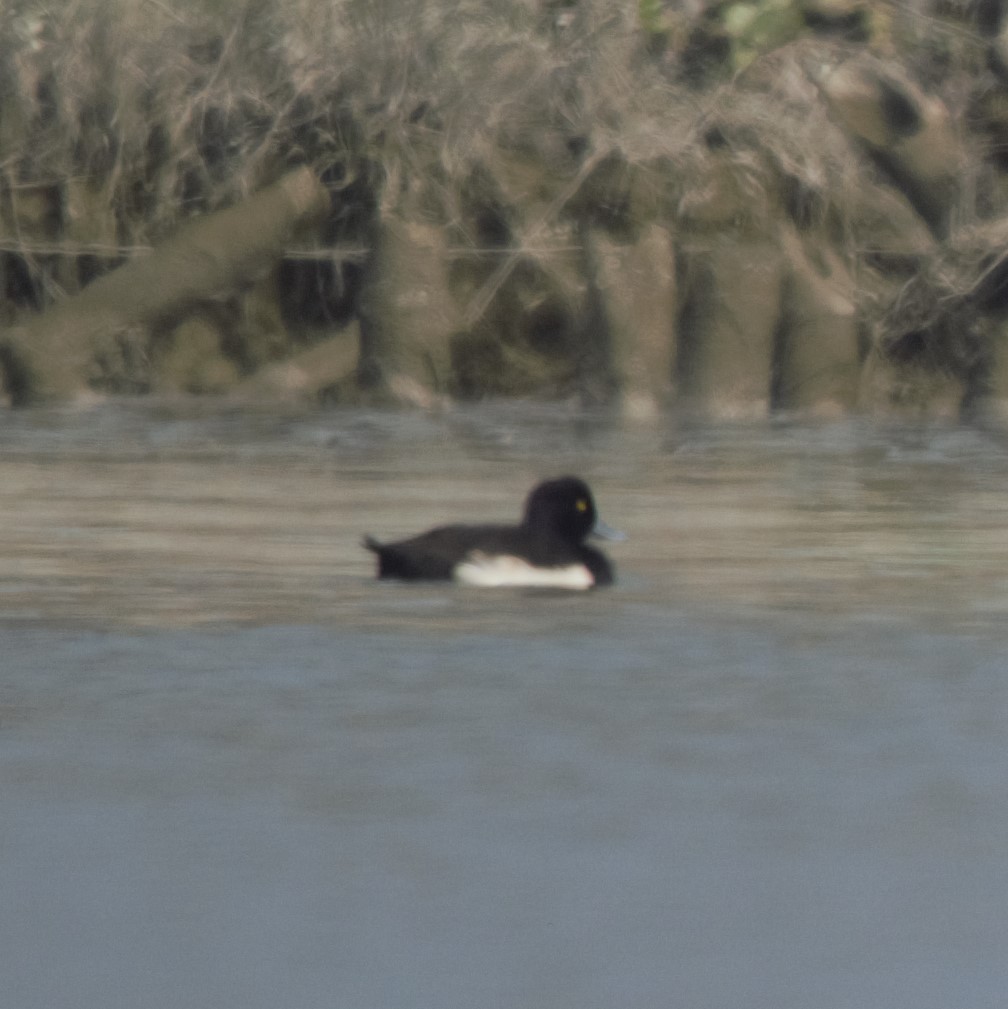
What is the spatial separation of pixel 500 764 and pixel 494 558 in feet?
10.2

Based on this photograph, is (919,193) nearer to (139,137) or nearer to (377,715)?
(139,137)

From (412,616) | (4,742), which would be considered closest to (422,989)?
(4,742)

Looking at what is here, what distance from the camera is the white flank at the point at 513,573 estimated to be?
9359 millimetres

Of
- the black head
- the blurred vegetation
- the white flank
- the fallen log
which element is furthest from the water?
the blurred vegetation

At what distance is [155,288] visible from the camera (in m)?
17.9

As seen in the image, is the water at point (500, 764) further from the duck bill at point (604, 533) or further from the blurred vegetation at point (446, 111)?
the blurred vegetation at point (446, 111)

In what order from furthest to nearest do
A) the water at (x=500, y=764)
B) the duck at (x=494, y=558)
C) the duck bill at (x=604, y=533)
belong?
the duck bill at (x=604, y=533)
the duck at (x=494, y=558)
the water at (x=500, y=764)

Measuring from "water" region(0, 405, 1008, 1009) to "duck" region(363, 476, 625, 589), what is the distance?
12 centimetres

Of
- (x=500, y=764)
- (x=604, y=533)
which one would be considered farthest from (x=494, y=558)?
(x=500, y=764)

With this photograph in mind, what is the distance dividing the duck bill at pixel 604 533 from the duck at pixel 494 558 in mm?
237

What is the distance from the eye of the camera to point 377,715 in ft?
22.7

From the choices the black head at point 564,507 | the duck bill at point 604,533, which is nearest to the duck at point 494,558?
the black head at point 564,507

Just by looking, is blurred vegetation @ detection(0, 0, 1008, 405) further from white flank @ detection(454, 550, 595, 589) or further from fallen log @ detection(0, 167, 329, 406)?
white flank @ detection(454, 550, 595, 589)

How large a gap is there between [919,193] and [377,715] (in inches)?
460
